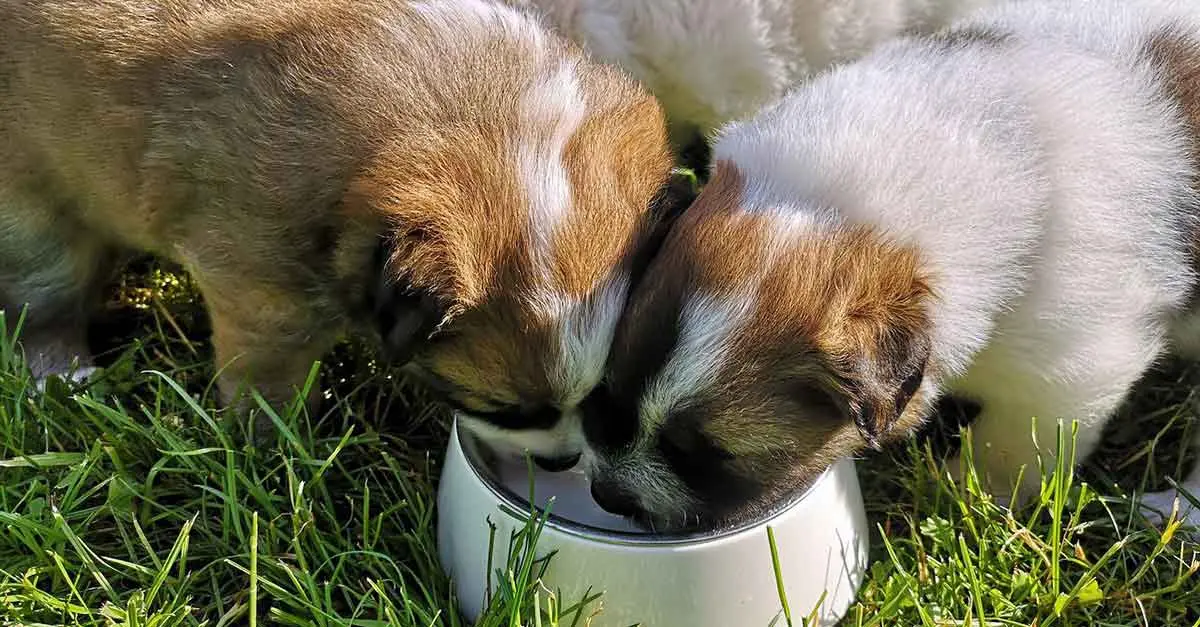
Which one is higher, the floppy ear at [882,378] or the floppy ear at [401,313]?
the floppy ear at [882,378]

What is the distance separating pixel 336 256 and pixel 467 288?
0.54m

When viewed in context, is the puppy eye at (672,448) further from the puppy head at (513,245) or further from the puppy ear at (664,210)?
the puppy ear at (664,210)

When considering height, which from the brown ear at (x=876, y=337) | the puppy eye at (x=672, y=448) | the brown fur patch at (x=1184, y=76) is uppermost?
the brown fur patch at (x=1184, y=76)

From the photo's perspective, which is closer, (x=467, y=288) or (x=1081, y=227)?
(x=467, y=288)

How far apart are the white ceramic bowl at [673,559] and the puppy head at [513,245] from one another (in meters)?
0.21

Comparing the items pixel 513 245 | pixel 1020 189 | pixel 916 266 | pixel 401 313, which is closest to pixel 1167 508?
pixel 1020 189

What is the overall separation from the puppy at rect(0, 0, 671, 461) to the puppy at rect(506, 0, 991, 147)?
0.84m

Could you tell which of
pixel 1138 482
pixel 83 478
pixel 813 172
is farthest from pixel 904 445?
pixel 83 478

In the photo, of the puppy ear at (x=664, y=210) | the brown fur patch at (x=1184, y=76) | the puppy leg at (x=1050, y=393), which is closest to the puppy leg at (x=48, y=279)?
the puppy ear at (x=664, y=210)

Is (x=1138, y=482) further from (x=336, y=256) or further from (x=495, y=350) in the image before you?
(x=336, y=256)

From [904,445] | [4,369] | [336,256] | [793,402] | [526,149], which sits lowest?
[4,369]

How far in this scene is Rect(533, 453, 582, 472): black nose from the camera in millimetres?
3094

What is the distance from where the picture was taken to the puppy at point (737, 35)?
4117mm

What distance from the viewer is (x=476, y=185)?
2.91 meters
